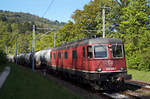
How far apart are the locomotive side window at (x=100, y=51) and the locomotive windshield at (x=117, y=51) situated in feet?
1.81

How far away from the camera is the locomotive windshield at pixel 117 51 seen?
1307 centimetres

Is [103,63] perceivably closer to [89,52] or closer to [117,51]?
[89,52]

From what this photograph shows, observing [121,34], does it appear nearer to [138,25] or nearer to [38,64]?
[138,25]

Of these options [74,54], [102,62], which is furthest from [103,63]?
[74,54]

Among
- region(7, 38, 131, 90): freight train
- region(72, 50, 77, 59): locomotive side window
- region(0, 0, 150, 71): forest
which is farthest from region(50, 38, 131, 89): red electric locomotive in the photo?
region(0, 0, 150, 71): forest

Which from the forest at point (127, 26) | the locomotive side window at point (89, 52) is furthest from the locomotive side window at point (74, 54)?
the forest at point (127, 26)

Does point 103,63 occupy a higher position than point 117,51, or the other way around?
point 117,51

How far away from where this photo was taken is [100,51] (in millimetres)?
12969

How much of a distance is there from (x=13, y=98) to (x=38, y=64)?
2710cm

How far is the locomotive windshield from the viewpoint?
13066mm

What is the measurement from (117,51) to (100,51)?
1.12m

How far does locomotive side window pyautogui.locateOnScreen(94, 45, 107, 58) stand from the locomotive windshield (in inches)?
21.7

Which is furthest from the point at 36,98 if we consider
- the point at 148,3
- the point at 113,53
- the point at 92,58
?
the point at 148,3

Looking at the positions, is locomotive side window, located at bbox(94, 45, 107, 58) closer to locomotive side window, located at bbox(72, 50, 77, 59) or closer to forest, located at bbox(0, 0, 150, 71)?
locomotive side window, located at bbox(72, 50, 77, 59)
